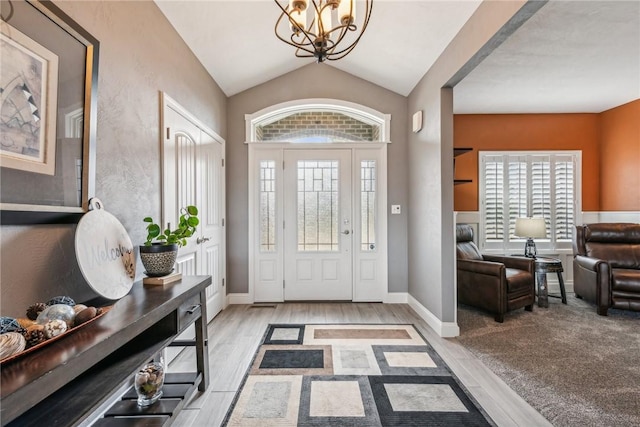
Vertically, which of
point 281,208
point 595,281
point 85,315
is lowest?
point 595,281

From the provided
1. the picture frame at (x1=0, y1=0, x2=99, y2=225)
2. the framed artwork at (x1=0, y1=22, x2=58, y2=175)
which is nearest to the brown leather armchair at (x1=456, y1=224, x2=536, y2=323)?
the picture frame at (x1=0, y1=0, x2=99, y2=225)

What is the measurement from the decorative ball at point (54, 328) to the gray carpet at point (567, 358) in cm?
249

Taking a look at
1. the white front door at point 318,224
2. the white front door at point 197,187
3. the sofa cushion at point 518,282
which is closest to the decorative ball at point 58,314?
the white front door at point 197,187

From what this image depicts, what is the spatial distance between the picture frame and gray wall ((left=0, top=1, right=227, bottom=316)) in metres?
0.11

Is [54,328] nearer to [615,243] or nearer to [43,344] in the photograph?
[43,344]

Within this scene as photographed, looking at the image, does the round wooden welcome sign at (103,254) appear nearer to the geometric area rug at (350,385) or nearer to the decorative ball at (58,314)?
the decorative ball at (58,314)

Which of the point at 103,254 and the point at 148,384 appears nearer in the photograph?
the point at 103,254

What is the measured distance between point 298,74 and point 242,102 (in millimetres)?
837

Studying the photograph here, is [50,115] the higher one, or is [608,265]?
[50,115]

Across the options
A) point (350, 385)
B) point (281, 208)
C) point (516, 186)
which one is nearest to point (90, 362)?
point (350, 385)

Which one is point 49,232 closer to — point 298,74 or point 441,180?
point 441,180

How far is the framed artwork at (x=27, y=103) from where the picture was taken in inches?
41.4

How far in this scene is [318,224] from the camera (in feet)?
13.5

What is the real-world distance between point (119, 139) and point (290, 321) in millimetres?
2453
